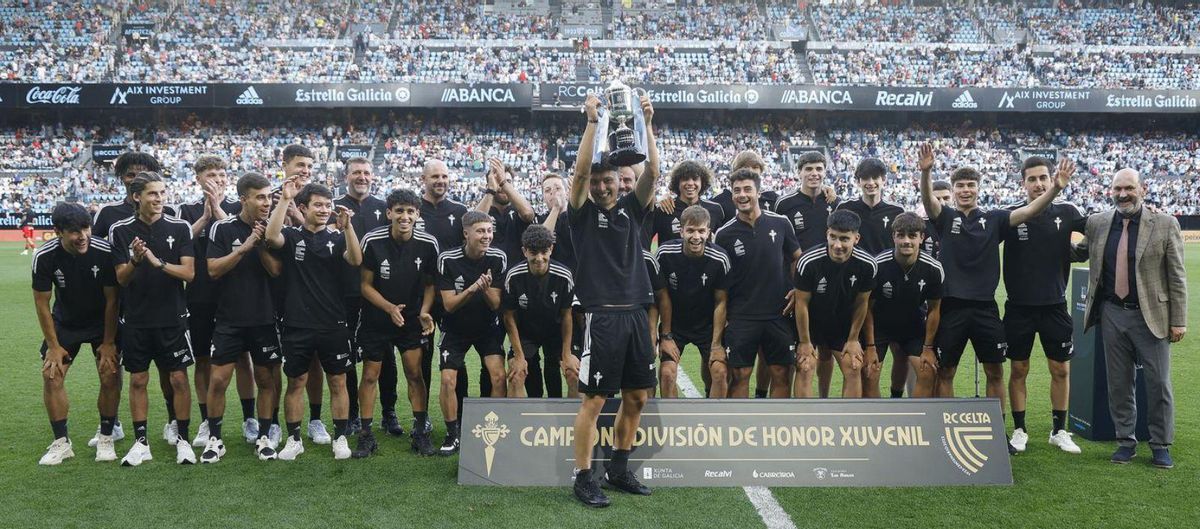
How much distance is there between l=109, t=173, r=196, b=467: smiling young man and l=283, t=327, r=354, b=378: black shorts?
68cm

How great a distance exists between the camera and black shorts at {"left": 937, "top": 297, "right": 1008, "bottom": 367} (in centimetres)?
578

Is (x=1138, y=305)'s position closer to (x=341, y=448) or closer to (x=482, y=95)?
(x=341, y=448)

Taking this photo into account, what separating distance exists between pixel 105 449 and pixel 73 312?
37.4 inches

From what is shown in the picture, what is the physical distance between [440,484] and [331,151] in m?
35.4

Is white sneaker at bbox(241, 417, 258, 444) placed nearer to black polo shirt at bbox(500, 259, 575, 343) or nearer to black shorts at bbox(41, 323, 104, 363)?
black shorts at bbox(41, 323, 104, 363)

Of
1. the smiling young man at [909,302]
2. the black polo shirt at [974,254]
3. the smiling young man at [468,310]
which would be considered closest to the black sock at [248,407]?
the smiling young man at [468,310]

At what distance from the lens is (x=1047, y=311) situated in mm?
5848

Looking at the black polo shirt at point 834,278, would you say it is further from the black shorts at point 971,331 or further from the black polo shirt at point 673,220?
the black polo shirt at point 673,220

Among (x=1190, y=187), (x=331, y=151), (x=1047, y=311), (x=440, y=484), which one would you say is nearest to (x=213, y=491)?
(x=440, y=484)

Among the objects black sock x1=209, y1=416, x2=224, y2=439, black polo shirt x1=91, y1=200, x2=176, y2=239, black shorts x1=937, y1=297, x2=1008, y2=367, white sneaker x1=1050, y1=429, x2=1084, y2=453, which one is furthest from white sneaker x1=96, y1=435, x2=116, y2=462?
white sneaker x1=1050, y1=429, x2=1084, y2=453

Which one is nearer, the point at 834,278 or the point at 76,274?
the point at 76,274

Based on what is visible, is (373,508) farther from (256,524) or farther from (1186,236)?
(1186,236)

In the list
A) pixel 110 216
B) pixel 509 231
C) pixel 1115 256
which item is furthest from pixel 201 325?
pixel 1115 256

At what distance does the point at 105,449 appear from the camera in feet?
18.7
